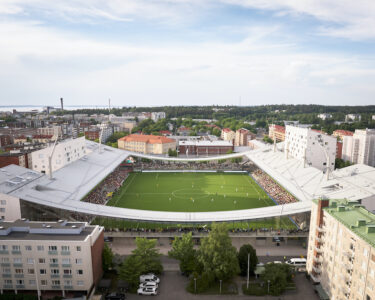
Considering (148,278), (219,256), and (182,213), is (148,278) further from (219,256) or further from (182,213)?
(182,213)

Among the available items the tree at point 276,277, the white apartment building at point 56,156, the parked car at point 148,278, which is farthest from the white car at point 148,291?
the white apartment building at point 56,156

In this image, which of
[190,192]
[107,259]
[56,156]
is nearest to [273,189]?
[190,192]

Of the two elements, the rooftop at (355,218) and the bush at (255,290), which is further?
the bush at (255,290)

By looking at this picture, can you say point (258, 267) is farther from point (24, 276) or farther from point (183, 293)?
point (24, 276)

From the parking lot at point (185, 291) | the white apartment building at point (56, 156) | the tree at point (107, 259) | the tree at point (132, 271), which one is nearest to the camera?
the parking lot at point (185, 291)

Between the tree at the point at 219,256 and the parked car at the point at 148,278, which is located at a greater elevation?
the tree at the point at 219,256

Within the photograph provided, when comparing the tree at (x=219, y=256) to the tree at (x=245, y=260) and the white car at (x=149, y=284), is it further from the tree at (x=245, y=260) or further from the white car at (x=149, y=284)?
the white car at (x=149, y=284)
